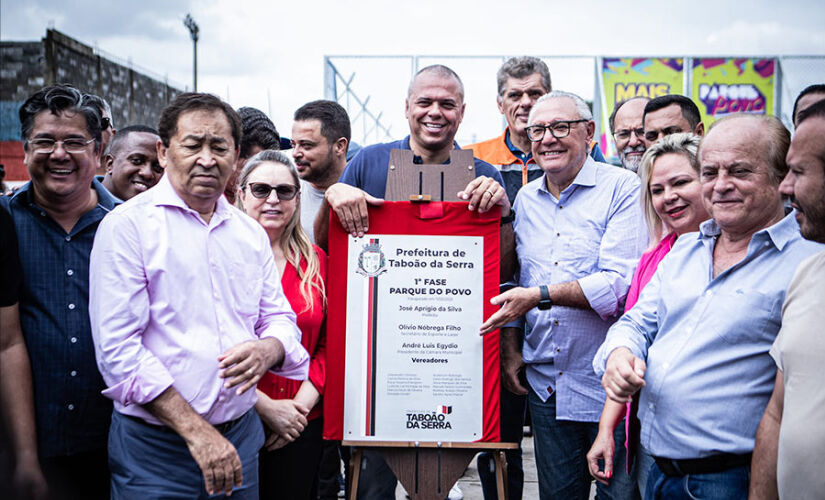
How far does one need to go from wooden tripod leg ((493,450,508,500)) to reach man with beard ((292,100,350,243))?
217 cm

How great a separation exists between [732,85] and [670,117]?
630 centimetres

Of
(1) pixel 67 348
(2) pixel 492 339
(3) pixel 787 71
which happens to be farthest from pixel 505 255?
(3) pixel 787 71

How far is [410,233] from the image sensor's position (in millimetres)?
2668

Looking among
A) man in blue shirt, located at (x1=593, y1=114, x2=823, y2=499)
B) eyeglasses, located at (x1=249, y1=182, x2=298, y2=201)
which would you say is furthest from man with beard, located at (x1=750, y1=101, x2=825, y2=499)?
eyeglasses, located at (x1=249, y1=182, x2=298, y2=201)

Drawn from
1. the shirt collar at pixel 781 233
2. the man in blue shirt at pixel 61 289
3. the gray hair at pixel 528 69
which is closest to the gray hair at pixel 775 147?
the shirt collar at pixel 781 233

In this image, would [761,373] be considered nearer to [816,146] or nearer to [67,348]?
[816,146]

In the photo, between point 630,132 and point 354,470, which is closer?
point 354,470

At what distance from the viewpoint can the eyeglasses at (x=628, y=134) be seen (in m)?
4.11

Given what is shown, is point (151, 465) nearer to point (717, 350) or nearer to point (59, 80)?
point (717, 350)

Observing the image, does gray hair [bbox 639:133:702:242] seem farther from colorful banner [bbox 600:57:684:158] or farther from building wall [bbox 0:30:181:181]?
building wall [bbox 0:30:181:181]

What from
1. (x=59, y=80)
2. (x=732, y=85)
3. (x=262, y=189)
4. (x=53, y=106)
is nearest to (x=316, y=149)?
(x=262, y=189)

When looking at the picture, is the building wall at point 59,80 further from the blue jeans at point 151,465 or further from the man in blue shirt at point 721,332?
the man in blue shirt at point 721,332

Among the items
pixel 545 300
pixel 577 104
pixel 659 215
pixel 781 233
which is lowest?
pixel 545 300

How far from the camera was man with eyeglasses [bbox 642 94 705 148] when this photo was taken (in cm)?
367
